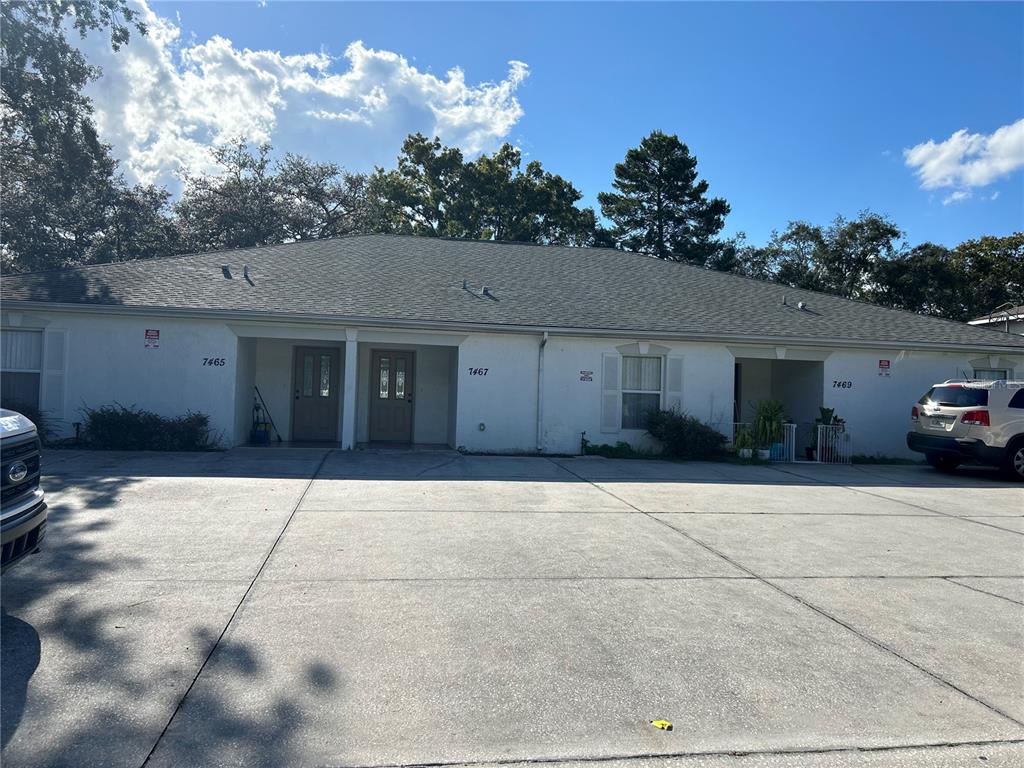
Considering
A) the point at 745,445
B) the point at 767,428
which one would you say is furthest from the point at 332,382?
the point at 767,428

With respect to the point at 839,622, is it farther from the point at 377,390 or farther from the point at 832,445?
the point at 377,390

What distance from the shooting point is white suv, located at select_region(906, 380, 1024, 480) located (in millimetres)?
12266

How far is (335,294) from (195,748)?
12284 mm

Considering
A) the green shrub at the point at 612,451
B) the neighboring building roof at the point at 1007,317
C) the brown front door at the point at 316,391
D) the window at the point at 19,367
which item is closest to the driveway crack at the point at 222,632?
the green shrub at the point at 612,451

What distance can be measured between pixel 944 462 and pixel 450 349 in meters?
10.6

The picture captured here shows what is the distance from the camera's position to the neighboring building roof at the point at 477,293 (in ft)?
45.4

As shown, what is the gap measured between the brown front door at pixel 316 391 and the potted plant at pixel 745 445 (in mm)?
9083

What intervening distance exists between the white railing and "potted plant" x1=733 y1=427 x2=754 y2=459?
62.7 inches

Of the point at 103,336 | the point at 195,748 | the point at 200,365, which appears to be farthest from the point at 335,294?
the point at 195,748

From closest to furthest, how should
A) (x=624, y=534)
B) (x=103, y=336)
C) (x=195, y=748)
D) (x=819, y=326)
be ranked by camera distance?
1. (x=195, y=748)
2. (x=624, y=534)
3. (x=103, y=336)
4. (x=819, y=326)

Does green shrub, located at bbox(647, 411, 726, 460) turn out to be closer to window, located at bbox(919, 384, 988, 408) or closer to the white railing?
the white railing

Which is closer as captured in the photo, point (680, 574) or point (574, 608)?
point (574, 608)

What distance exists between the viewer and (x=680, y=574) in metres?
5.92

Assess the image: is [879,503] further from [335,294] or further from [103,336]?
[103,336]
